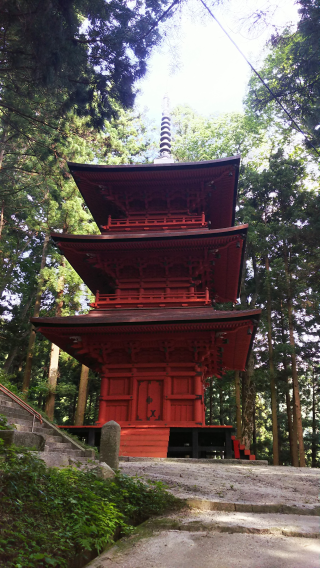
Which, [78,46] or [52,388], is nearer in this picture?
[78,46]

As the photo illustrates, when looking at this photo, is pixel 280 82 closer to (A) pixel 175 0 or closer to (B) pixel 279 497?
(A) pixel 175 0

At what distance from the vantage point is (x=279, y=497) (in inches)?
215

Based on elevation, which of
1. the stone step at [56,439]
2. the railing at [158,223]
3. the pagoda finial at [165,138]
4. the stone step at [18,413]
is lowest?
the stone step at [56,439]

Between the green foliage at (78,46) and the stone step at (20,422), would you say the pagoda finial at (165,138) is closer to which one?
the green foliage at (78,46)

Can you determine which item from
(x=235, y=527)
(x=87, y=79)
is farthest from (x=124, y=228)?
(x=235, y=527)

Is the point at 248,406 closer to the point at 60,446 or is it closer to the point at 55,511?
the point at 60,446

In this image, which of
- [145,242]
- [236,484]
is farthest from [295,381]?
[236,484]

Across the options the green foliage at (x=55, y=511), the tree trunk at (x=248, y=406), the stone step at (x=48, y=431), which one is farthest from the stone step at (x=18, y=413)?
the tree trunk at (x=248, y=406)

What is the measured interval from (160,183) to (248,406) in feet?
37.4

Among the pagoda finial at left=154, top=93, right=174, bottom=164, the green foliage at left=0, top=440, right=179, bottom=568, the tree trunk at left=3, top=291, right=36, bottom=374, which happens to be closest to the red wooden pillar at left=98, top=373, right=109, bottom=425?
the green foliage at left=0, top=440, right=179, bottom=568

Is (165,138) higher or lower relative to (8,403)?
higher

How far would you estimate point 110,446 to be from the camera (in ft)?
19.5

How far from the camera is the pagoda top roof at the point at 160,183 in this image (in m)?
13.9

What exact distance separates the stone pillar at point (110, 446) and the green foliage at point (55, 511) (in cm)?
126
